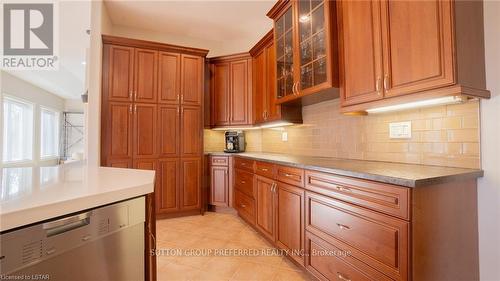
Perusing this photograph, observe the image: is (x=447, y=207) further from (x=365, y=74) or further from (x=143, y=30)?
(x=143, y=30)

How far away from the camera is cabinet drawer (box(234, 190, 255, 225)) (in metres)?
2.78

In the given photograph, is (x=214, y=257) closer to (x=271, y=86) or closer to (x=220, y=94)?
(x=271, y=86)

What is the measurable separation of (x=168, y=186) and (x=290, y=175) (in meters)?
2.04

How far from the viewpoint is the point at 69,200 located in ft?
2.24

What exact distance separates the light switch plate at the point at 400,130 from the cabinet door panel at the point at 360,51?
34cm

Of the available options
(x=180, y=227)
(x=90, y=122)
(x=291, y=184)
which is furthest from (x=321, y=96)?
(x=90, y=122)

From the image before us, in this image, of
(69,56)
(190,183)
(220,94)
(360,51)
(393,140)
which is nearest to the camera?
(360,51)

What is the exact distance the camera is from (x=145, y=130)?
10.6 ft

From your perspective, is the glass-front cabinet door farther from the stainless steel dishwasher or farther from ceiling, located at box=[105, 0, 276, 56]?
the stainless steel dishwasher

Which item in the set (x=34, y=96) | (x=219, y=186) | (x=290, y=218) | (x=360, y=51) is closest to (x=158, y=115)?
(x=219, y=186)

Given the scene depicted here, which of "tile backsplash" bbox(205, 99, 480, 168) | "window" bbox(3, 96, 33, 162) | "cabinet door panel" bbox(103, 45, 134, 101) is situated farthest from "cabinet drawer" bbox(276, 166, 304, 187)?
"window" bbox(3, 96, 33, 162)

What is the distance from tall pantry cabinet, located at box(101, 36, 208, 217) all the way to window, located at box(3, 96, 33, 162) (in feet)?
14.9

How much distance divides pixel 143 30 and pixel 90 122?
184 centimetres

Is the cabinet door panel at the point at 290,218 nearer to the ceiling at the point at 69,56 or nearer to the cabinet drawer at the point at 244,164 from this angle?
the cabinet drawer at the point at 244,164
